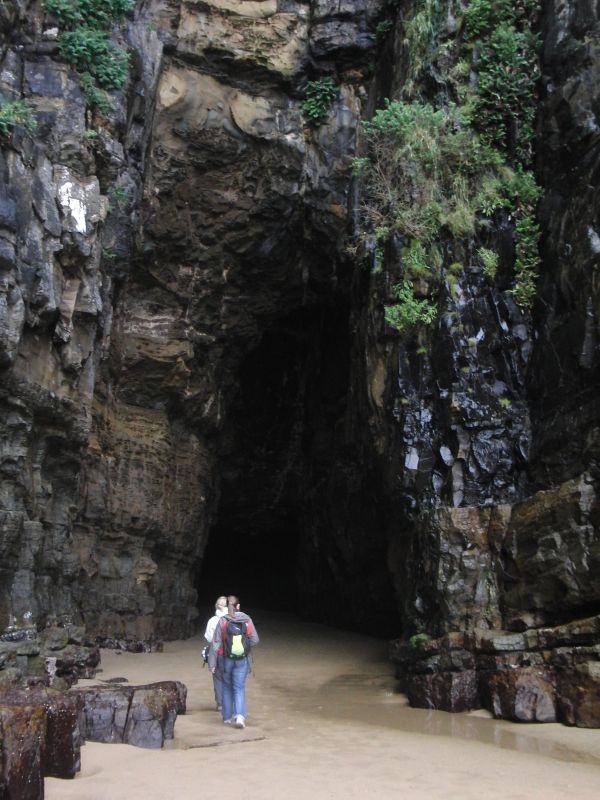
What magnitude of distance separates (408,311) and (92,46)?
7794mm

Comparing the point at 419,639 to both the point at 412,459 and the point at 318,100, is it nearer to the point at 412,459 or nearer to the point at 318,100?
the point at 412,459

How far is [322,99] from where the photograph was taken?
17797mm

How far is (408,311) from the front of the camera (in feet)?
42.4

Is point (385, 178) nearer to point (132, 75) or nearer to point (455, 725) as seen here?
Answer: point (132, 75)

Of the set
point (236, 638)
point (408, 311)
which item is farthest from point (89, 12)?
point (236, 638)

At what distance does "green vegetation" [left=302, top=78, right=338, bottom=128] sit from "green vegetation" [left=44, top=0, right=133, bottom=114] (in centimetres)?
465

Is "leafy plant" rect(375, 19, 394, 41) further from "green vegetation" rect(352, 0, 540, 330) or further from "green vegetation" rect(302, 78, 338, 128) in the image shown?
"green vegetation" rect(352, 0, 540, 330)

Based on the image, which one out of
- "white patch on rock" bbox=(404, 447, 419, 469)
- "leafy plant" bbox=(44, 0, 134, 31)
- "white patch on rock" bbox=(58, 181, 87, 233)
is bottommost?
"white patch on rock" bbox=(404, 447, 419, 469)

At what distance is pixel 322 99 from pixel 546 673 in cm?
1386

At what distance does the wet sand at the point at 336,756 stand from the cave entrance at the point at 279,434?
11.0 meters

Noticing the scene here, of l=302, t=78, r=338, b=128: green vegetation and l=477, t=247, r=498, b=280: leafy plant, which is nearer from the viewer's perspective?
l=477, t=247, r=498, b=280: leafy plant

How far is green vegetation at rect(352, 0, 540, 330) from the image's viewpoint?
42.6 ft

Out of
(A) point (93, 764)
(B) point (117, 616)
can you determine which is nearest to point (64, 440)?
(B) point (117, 616)

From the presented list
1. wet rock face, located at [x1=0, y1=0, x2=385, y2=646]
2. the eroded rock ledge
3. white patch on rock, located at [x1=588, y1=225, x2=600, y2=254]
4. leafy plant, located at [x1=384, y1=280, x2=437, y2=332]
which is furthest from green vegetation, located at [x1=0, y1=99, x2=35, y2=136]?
the eroded rock ledge
